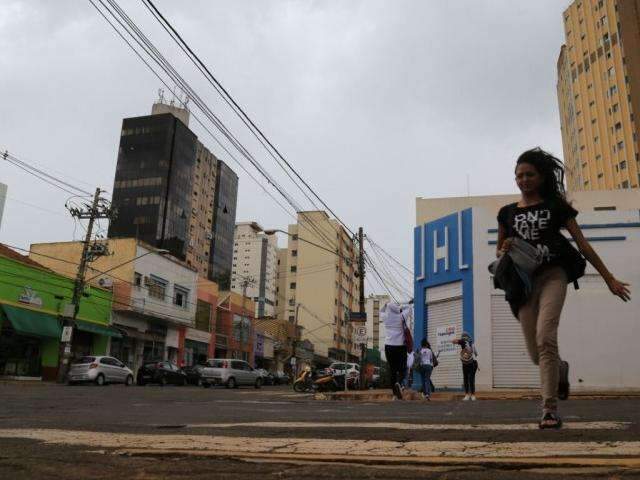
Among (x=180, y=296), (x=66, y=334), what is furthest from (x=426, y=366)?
(x=180, y=296)

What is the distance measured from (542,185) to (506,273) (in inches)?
28.0

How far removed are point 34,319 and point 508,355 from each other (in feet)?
73.3

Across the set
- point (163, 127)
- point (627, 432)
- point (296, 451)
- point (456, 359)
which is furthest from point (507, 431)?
point (163, 127)

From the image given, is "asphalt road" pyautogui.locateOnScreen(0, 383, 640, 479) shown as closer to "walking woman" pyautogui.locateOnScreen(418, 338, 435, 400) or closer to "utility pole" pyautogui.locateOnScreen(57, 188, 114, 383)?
"walking woman" pyautogui.locateOnScreen(418, 338, 435, 400)

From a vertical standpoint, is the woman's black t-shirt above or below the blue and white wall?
below

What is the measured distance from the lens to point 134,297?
3666 centimetres

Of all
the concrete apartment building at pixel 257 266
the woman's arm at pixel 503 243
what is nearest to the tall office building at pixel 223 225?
the concrete apartment building at pixel 257 266

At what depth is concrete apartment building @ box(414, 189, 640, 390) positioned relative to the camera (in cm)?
1783

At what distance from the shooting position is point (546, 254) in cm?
386

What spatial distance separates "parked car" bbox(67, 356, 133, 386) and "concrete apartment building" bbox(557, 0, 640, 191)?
55.9 metres

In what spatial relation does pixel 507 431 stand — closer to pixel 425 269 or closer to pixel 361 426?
pixel 361 426

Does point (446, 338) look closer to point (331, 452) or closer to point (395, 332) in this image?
point (395, 332)

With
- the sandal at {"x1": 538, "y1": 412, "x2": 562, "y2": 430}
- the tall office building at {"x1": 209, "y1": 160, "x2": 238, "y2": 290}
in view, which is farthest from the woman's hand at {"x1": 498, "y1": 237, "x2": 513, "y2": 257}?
the tall office building at {"x1": 209, "y1": 160, "x2": 238, "y2": 290}

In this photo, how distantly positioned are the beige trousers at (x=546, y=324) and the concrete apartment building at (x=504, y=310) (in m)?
13.3
